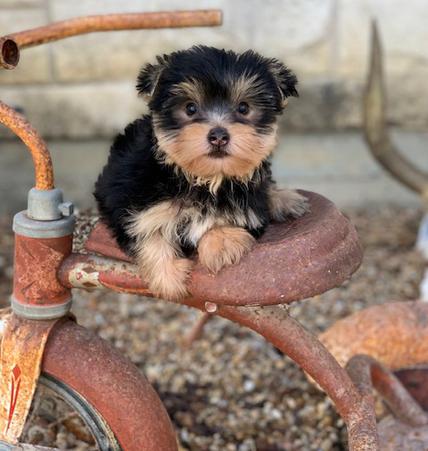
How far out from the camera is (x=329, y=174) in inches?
185

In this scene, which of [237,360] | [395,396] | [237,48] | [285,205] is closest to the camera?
[285,205]

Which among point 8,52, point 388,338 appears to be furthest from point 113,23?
point 388,338

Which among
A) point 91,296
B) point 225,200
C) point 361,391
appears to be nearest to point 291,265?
point 225,200

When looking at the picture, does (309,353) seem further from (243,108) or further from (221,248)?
(243,108)

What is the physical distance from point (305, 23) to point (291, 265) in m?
2.87

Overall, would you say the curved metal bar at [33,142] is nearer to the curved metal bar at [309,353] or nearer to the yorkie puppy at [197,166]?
the yorkie puppy at [197,166]

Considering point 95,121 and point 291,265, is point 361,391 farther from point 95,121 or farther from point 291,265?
point 95,121

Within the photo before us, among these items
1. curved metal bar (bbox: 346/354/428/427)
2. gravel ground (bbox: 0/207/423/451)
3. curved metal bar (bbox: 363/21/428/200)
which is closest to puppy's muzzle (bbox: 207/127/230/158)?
gravel ground (bbox: 0/207/423/451)

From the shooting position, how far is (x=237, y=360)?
3199mm

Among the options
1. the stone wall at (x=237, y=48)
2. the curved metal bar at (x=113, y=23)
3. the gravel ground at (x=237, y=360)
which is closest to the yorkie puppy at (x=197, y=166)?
the gravel ground at (x=237, y=360)

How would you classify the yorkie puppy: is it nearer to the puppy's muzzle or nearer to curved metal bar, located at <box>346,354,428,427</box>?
the puppy's muzzle

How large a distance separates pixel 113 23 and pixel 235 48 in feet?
7.45

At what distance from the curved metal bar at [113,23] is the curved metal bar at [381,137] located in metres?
1.67

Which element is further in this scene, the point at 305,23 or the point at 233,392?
the point at 305,23
